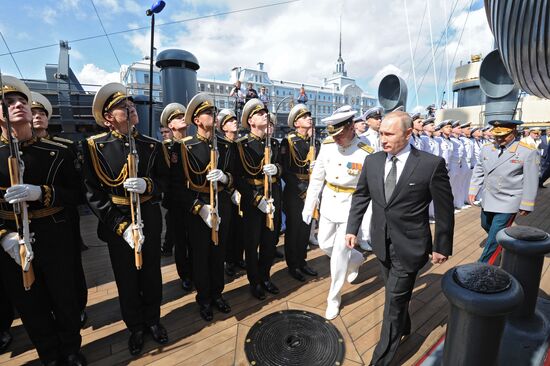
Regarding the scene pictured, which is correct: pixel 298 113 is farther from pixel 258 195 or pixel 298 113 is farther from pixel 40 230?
pixel 40 230

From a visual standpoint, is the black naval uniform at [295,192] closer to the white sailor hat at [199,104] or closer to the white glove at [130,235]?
the white sailor hat at [199,104]

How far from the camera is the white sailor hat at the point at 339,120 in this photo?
308 cm

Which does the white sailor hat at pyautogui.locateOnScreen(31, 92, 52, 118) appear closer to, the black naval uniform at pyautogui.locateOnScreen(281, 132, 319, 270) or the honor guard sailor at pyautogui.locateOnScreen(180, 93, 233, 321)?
the honor guard sailor at pyautogui.locateOnScreen(180, 93, 233, 321)

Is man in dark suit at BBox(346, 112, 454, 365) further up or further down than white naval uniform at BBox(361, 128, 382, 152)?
further down

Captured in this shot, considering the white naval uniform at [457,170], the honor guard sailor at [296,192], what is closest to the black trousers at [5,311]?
the honor guard sailor at [296,192]

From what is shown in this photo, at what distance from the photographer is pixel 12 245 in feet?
6.99

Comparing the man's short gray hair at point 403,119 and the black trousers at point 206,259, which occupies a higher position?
the man's short gray hair at point 403,119

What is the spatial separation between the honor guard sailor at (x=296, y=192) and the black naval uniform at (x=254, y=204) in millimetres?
322

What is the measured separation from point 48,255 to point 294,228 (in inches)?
102

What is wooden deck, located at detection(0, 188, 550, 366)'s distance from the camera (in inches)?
103

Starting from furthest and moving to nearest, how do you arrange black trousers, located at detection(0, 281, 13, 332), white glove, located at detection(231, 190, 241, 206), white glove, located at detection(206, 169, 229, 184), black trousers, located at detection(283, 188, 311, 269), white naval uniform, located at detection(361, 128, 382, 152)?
white naval uniform, located at detection(361, 128, 382, 152)
black trousers, located at detection(283, 188, 311, 269)
white glove, located at detection(231, 190, 241, 206)
white glove, located at detection(206, 169, 229, 184)
black trousers, located at detection(0, 281, 13, 332)

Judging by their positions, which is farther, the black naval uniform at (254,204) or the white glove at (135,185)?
the black naval uniform at (254,204)

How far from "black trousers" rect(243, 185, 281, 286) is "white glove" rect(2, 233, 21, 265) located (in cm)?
200

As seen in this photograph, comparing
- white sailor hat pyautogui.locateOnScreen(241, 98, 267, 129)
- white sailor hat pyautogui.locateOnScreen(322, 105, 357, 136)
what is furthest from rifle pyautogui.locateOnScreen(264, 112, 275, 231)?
white sailor hat pyautogui.locateOnScreen(322, 105, 357, 136)
